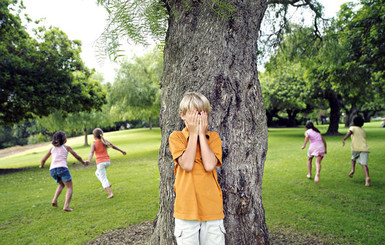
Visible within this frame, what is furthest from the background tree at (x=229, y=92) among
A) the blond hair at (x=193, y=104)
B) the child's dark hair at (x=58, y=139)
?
the child's dark hair at (x=58, y=139)

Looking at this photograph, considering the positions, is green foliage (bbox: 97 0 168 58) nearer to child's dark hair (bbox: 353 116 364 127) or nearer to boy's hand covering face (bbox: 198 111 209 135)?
boy's hand covering face (bbox: 198 111 209 135)

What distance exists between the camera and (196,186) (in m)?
2.26

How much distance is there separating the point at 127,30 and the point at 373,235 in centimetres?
458

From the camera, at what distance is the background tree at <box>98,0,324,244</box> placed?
9.20 feet

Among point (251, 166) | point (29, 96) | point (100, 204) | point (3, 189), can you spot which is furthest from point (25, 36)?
point (251, 166)

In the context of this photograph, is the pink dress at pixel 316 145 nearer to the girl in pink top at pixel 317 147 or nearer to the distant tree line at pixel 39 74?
the girl in pink top at pixel 317 147

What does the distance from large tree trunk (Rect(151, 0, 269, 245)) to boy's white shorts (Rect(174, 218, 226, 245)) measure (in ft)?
1.67

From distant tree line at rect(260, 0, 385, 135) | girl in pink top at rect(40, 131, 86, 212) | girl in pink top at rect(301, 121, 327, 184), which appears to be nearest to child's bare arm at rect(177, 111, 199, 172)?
girl in pink top at rect(40, 131, 86, 212)

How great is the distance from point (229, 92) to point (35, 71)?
1253 cm

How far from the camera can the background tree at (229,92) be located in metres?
2.80

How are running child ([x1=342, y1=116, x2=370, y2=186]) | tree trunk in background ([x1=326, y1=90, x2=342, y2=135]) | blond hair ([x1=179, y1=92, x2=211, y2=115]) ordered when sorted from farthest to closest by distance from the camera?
tree trunk in background ([x1=326, y1=90, x2=342, y2=135]), running child ([x1=342, y1=116, x2=370, y2=186]), blond hair ([x1=179, y1=92, x2=211, y2=115])

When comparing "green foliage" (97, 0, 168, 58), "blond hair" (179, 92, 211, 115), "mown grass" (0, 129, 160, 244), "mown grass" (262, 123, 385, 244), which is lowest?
"mown grass" (0, 129, 160, 244)

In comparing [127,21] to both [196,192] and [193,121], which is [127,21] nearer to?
[193,121]

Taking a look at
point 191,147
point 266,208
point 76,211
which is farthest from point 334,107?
point 191,147
